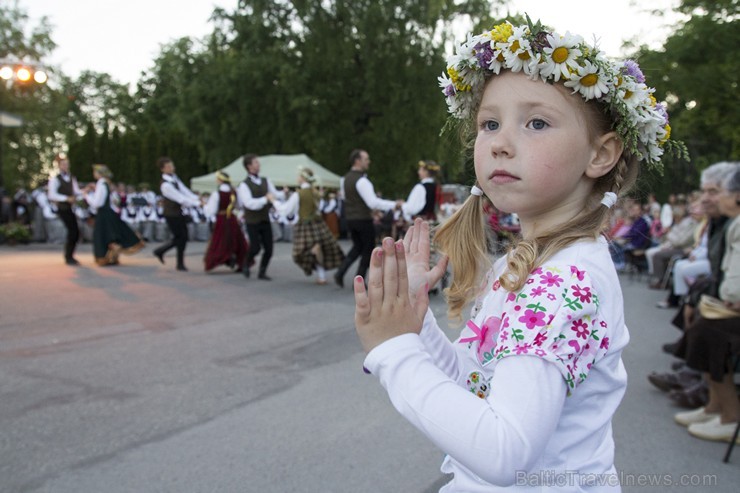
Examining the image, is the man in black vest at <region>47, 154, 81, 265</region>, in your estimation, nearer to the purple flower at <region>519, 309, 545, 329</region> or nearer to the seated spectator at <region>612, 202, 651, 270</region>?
the seated spectator at <region>612, 202, 651, 270</region>

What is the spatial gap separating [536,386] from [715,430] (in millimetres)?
3586

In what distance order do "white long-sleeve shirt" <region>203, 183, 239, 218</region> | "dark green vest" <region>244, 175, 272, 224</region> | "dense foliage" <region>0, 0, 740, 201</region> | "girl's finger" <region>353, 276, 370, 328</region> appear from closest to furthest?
"girl's finger" <region>353, 276, 370, 328</region> < "dark green vest" <region>244, 175, 272, 224</region> < "white long-sleeve shirt" <region>203, 183, 239, 218</region> < "dense foliage" <region>0, 0, 740, 201</region>

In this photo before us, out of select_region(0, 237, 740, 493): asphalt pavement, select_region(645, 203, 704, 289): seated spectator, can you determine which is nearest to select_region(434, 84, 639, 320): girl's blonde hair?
select_region(0, 237, 740, 493): asphalt pavement

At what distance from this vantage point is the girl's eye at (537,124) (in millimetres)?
1300

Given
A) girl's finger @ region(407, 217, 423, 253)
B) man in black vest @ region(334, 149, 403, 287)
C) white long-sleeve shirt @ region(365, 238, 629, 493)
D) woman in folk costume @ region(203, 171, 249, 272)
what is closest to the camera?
white long-sleeve shirt @ region(365, 238, 629, 493)

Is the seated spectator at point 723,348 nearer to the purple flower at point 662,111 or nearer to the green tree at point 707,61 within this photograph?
the purple flower at point 662,111

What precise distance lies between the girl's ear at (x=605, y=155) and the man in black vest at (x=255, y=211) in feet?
31.6

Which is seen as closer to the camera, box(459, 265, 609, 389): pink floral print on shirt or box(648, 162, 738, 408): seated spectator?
box(459, 265, 609, 389): pink floral print on shirt

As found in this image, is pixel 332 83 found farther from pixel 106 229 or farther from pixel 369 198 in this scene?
pixel 369 198

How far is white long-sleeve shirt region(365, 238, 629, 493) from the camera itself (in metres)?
1.07

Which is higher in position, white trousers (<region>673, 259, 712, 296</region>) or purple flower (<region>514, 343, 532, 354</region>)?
purple flower (<region>514, 343, 532, 354</region>)

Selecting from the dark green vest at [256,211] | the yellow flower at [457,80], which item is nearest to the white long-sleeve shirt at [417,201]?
the dark green vest at [256,211]

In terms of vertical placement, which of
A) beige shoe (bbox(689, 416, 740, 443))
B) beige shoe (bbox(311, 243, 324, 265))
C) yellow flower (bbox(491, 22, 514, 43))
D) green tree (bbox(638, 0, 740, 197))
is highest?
green tree (bbox(638, 0, 740, 197))

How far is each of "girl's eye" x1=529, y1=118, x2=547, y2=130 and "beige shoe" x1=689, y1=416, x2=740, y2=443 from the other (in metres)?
3.50
